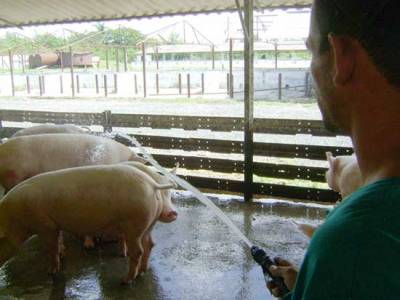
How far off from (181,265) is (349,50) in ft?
12.1

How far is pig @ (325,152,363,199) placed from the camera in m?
3.87

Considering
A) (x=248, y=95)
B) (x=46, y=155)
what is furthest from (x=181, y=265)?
(x=248, y=95)

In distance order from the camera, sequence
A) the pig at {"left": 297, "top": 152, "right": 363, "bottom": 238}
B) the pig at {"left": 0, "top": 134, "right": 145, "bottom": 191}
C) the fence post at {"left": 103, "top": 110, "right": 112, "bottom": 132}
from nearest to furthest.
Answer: the pig at {"left": 297, "top": 152, "right": 363, "bottom": 238} → the pig at {"left": 0, "top": 134, "right": 145, "bottom": 191} → the fence post at {"left": 103, "top": 110, "right": 112, "bottom": 132}

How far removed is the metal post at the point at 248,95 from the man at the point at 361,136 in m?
4.70

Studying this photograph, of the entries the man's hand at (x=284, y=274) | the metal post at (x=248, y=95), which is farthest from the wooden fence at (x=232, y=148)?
the man's hand at (x=284, y=274)

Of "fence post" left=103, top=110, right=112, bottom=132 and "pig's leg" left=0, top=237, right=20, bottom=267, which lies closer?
"pig's leg" left=0, top=237, right=20, bottom=267

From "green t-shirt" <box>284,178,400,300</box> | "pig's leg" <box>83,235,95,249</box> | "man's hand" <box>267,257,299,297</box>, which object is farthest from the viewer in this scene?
"pig's leg" <box>83,235,95,249</box>

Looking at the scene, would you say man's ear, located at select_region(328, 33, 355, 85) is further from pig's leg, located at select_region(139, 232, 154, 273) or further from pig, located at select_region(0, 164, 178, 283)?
pig's leg, located at select_region(139, 232, 154, 273)

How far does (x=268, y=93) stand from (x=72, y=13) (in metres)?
13.0

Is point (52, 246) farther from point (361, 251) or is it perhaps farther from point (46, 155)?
point (361, 251)

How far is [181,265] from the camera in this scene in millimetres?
A: 4195

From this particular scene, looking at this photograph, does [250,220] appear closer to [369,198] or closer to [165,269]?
[165,269]

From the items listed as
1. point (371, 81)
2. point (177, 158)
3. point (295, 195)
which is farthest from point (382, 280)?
point (177, 158)

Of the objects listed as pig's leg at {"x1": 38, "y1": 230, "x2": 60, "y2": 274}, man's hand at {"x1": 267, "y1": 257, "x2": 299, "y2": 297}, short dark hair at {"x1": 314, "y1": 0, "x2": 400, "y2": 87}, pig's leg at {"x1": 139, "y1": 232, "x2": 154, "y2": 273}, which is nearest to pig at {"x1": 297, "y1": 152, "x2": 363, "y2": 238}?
pig's leg at {"x1": 139, "y1": 232, "x2": 154, "y2": 273}
